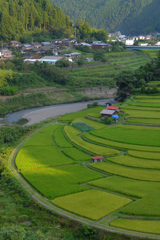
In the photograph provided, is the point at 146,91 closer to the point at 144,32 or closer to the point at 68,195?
the point at 68,195

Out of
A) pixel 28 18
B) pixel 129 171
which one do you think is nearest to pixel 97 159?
pixel 129 171

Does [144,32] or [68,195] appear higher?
[144,32]

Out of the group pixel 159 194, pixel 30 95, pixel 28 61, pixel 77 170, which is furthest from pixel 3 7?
pixel 159 194

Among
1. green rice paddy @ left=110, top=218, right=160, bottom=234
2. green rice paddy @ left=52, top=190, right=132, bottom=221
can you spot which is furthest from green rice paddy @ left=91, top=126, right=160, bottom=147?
green rice paddy @ left=110, top=218, right=160, bottom=234

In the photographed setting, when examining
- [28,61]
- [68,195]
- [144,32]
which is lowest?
[68,195]

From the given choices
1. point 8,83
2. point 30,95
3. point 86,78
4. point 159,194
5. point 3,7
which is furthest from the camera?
point 3,7

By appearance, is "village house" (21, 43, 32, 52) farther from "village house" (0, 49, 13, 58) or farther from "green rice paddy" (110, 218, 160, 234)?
"green rice paddy" (110, 218, 160, 234)
